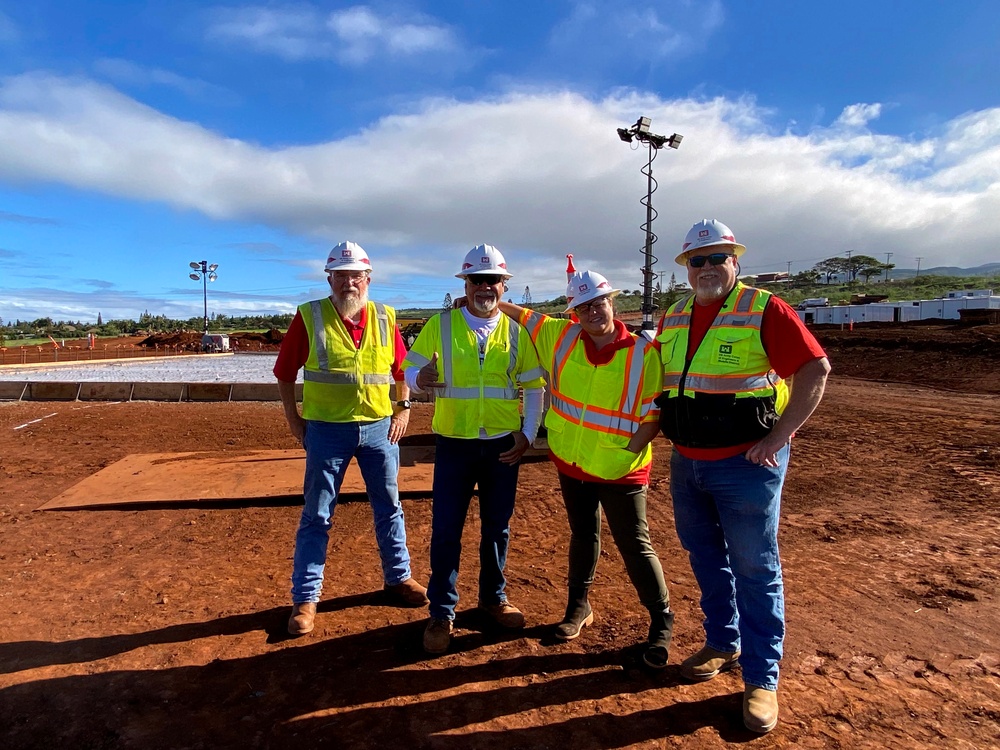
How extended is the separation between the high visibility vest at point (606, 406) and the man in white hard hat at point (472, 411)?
287mm

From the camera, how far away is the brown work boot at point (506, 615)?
3.44 m

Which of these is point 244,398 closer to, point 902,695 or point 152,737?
point 152,737

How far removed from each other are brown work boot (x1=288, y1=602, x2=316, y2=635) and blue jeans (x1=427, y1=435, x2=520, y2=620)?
730 millimetres

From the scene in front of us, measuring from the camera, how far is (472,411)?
330 cm

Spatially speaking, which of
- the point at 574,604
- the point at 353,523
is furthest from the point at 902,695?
the point at 353,523

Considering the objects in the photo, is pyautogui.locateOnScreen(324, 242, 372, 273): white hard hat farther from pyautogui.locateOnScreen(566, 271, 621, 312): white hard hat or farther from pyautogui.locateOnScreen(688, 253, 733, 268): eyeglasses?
pyautogui.locateOnScreen(688, 253, 733, 268): eyeglasses

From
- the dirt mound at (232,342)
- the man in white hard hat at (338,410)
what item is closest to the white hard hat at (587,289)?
the man in white hard hat at (338,410)

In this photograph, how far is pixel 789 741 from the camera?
256 cm

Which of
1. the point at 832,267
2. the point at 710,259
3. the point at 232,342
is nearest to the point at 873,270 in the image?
the point at 832,267

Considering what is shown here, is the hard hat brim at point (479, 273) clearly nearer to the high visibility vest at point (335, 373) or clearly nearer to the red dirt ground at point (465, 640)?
the high visibility vest at point (335, 373)

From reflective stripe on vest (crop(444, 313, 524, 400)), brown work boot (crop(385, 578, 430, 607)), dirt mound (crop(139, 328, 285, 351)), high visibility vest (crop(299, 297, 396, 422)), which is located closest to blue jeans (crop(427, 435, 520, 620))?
reflective stripe on vest (crop(444, 313, 524, 400))

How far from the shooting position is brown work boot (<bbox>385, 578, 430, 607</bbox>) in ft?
12.4

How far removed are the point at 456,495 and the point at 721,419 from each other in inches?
58.2

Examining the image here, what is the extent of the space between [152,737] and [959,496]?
7.03 m
